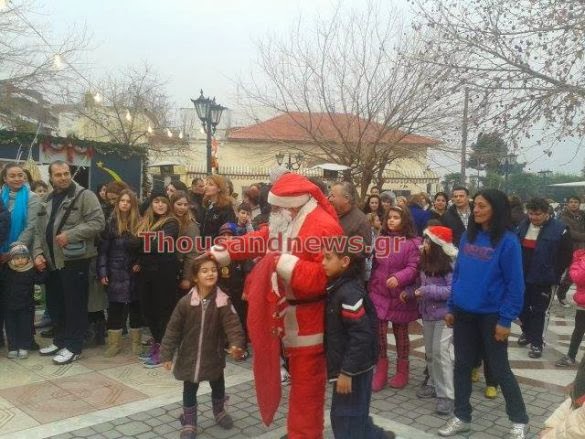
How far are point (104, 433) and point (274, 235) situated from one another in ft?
6.21

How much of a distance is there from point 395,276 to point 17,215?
12.5 feet

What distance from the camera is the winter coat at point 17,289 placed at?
543cm

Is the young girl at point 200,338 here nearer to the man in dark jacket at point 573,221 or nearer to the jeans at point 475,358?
the jeans at point 475,358

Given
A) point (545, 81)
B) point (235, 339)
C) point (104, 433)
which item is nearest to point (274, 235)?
point (235, 339)

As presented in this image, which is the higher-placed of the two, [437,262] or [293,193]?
[293,193]

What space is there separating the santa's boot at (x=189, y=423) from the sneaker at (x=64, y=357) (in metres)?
2.02

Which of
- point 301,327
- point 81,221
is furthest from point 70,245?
point 301,327

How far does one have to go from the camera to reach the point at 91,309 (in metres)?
5.73

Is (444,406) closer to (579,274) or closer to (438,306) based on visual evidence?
(438,306)

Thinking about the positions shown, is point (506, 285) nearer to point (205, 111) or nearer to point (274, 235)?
point (274, 235)

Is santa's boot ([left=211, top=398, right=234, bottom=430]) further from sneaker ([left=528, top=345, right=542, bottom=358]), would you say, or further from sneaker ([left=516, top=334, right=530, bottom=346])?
sneaker ([left=516, top=334, right=530, bottom=346])

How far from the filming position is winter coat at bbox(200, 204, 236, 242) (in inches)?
A: 233

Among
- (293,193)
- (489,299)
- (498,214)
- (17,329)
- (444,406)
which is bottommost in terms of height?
(444,406)

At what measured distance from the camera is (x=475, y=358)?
13.0 feet
